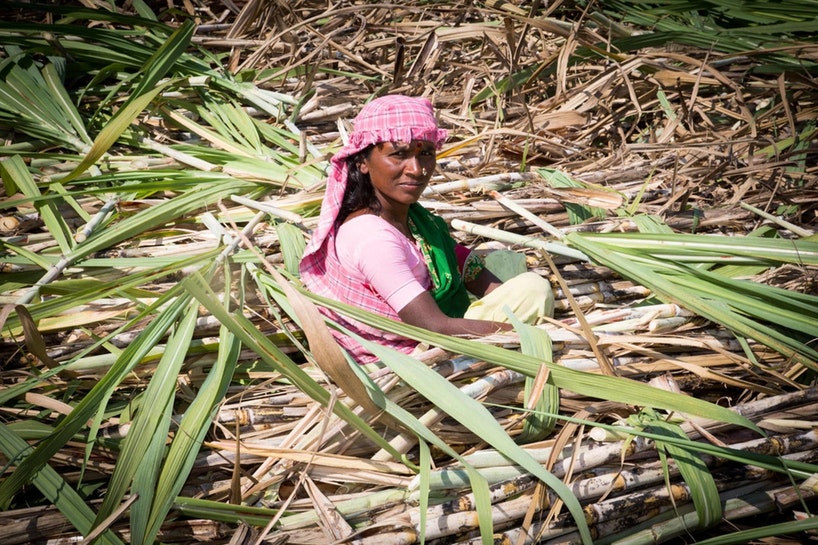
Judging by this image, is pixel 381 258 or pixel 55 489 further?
pixel 381 258

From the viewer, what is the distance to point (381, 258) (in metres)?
1.68

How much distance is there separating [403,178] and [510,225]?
72 cm

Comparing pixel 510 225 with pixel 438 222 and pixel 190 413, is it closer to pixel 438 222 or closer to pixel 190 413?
pixel 438 222

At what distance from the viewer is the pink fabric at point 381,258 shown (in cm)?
167

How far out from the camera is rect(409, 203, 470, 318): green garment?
191 centimetres

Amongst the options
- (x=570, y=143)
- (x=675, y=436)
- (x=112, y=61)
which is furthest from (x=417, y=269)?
(x=112, y=61)

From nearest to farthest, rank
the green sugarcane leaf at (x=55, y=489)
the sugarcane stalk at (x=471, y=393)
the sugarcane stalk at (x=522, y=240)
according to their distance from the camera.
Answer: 1. the green sugarcane leaf at (x=55, y=489)
2. the sugarcane stalk at (x=471, y=393)
3. the sugarcane stalk at (x=522, y=240)

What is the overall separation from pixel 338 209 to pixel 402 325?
0.46 metres

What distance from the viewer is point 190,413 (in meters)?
1.48

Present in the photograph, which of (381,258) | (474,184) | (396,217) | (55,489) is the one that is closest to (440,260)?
(396,217)

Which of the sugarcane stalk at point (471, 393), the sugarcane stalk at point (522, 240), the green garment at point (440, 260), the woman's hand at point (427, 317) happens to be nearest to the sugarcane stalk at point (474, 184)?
the sugarcane stalk at point (522, 240)

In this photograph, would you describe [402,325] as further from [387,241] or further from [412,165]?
[412,165]

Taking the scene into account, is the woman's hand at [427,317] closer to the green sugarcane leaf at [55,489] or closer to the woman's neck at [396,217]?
the woman's neck at [396,217]

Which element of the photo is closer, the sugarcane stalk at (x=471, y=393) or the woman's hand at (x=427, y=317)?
the sugarcane stalk at (x=471, y=393)
